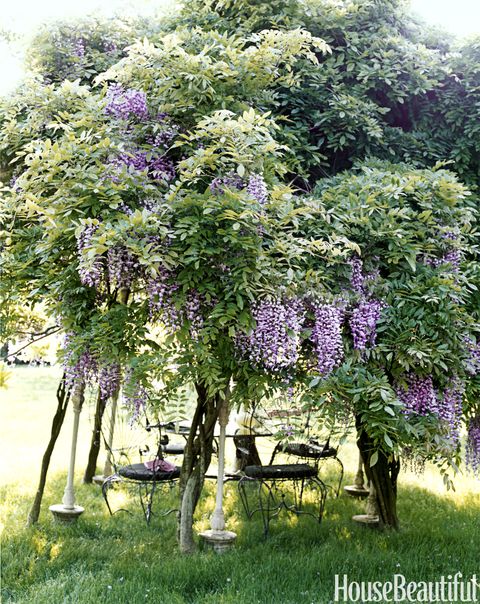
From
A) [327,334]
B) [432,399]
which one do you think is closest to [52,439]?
[327,334]

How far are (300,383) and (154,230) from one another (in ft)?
4.26

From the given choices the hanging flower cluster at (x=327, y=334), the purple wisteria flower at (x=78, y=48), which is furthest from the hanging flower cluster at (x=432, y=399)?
the purple wisteria flower at (x=78, y=48)

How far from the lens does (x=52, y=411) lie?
13.1 metres

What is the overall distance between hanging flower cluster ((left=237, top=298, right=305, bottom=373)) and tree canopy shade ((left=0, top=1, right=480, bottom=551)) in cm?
1

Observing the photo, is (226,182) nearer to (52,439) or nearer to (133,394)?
(133,394)

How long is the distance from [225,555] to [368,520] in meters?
1.64

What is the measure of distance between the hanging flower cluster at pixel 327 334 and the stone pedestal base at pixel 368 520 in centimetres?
204

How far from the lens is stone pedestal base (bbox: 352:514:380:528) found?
17.4 feet

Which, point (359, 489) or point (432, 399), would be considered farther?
point (359, 489)

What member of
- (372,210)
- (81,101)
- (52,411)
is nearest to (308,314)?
(372,210)

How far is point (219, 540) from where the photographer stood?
14.0 feet

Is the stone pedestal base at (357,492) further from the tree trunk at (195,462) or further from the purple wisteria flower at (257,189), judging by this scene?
the purple wisteria flower at (257,189)

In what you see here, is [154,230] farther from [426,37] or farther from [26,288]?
[426,37]

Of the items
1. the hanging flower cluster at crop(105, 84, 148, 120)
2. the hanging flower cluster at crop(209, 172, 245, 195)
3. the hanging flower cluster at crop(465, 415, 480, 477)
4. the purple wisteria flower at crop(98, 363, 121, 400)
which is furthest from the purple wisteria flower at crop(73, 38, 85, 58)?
the hanging flower cluster at crop(465, 415, 480, 477)
